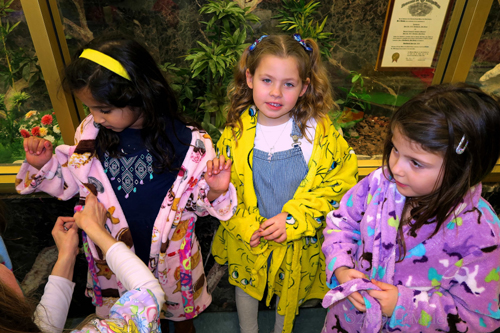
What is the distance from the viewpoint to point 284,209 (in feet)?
4.74

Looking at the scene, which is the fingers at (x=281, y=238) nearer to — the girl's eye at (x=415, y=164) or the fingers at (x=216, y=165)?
the fingers at (x=216, y=165)

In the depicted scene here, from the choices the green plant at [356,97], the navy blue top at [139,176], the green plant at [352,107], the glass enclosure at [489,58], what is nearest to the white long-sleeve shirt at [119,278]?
the navy blue top at [139,176]

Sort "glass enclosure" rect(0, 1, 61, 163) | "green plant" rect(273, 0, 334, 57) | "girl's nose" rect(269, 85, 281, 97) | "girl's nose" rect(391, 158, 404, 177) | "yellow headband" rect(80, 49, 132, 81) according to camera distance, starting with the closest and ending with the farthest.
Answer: "girl's nose" rect(391, 158, 404, 177)
"yellow headband" rect(80, 49, 132, 81)
"girl's nose" rect(269, 85, 281, 97)
"glass enclosure" rect(0, 1, 61, 163)
"green plant" rect(273, 0, 334, 57)

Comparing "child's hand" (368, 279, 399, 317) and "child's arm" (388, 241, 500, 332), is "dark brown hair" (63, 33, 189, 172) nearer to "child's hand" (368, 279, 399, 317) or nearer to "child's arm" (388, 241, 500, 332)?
"child's hand" (368, 279, 399, 317)

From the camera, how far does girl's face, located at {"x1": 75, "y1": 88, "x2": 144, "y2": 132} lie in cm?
125

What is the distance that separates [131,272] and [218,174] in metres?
0.52

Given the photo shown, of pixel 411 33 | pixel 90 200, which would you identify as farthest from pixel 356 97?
pixel 90 200

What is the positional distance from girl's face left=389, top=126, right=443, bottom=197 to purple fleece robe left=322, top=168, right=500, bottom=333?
0.41 feet

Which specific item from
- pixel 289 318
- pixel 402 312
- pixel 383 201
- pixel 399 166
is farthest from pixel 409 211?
pixel 289 318

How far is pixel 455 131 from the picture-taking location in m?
0.91

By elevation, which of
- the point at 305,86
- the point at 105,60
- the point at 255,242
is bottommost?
the point at 255,242

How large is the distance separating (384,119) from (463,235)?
4.18 ft

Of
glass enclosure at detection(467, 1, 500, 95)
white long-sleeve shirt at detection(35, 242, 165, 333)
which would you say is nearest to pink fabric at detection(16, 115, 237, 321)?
white long-sleeve shirt at detection(35, 242, 165, 333)

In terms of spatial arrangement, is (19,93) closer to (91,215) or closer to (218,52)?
(91,215)
